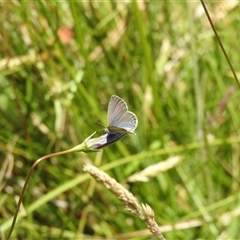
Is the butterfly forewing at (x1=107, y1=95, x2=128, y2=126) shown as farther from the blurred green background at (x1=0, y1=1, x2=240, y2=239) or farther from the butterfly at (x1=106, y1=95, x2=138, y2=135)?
the blurred green background at (x1=0, y1=1, x2=240, y2=239)

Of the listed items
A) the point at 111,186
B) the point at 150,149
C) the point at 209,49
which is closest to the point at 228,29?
the point at 209,49

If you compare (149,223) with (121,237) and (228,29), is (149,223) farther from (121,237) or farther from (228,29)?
(228,29)

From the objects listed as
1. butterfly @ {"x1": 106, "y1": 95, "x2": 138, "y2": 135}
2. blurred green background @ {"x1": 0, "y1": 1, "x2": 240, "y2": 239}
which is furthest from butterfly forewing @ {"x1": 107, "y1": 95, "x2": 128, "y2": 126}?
blurred green background @ {"x1": 0, "y1": 1, "x2": 240, "y2": 239}

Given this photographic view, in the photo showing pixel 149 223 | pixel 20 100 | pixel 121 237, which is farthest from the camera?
pixel 20 100

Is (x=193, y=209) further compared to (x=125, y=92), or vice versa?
(x=125, y=92)

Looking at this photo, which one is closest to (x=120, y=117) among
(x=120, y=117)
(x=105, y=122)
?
(x=120, y=117)

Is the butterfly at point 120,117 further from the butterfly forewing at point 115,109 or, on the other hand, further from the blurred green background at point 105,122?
the blurred green background at point 105,122

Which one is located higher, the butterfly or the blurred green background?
the butterfly

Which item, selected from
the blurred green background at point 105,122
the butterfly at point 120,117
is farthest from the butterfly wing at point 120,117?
the blurred green background at point 105,122
